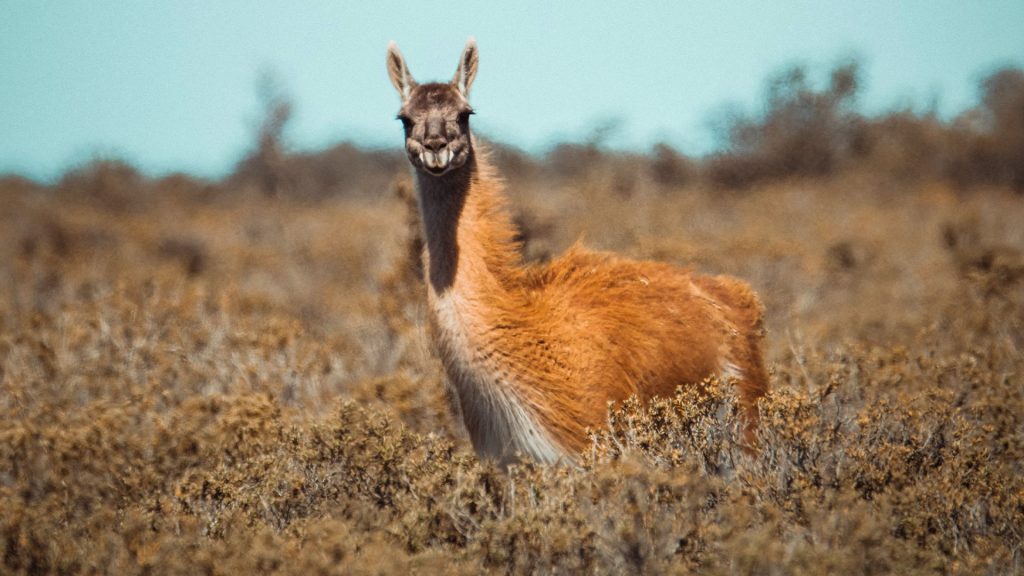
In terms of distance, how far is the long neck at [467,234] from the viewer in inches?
151

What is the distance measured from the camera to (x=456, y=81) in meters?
4.28

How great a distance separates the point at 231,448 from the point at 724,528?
2943 mm

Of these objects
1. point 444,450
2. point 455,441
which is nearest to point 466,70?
point 444,450

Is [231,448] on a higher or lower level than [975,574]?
higher

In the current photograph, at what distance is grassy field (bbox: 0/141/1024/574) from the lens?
282 centimetres

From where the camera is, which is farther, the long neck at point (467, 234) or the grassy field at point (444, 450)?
the long neck at point (467, 234)

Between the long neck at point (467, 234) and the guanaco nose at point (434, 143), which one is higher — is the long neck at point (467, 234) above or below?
below

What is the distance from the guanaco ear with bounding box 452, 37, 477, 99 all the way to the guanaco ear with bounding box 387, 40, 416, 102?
0.27 metres

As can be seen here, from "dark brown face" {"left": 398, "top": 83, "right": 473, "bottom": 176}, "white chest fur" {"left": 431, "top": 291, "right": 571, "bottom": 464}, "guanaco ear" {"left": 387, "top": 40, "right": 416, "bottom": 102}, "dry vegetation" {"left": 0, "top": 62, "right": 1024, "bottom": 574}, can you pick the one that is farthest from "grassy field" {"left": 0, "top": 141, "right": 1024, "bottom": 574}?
"guanaco ear" {"left": 387, "top": 40, "right": 416, "bottom": 102}

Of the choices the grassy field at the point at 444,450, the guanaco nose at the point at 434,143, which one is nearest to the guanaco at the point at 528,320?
the guanaco nose at the point at 434,143

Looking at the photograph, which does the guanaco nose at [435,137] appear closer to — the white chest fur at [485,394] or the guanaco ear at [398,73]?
the guanaco ear at [398,73]

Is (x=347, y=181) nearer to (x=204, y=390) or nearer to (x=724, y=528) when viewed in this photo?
(x=204, y=390)

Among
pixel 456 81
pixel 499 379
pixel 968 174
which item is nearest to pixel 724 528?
pixel 499 379

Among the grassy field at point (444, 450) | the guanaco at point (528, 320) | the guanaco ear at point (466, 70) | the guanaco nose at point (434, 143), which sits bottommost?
the grassy field at point (444, 450)
